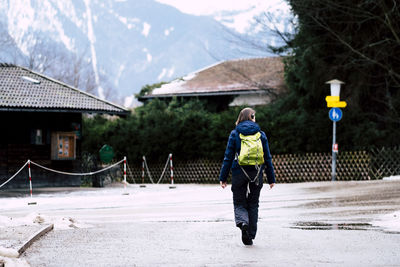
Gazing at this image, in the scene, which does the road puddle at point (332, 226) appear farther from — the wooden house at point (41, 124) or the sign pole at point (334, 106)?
the wooden house at point (41, 124)

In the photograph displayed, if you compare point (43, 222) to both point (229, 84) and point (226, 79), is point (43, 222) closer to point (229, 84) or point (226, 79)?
point (229, 84)

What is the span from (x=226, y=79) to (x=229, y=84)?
1.66 metres

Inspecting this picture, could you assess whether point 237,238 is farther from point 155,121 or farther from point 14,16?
point 14,16

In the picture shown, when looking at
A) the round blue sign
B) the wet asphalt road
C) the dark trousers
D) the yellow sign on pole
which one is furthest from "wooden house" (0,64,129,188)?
the dark trousers

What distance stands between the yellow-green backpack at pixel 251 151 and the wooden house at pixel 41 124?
17.1 meters

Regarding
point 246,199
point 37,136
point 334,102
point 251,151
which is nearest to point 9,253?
point 246,199

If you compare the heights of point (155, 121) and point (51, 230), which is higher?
point (155, 121)

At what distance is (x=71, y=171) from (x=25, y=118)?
9.92 ft

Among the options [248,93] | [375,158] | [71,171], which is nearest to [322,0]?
[375,158]

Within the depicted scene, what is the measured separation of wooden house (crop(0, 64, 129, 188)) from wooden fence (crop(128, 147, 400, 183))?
4.27 meters

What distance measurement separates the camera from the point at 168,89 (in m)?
46.3

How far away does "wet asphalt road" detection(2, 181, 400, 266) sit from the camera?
28.2 ft

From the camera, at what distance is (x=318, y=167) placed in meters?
28.0

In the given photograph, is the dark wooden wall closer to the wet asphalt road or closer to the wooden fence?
the wooden fence
